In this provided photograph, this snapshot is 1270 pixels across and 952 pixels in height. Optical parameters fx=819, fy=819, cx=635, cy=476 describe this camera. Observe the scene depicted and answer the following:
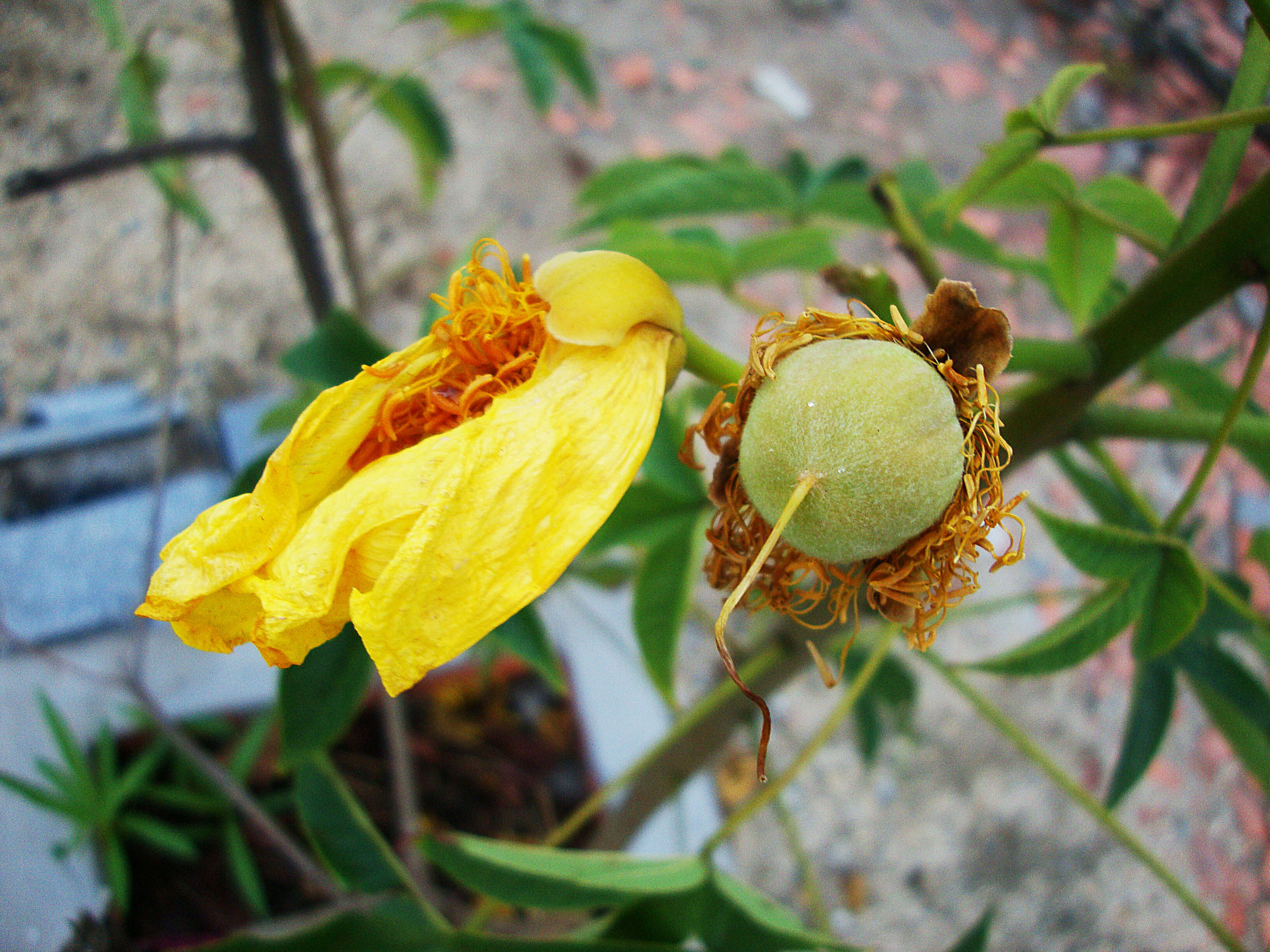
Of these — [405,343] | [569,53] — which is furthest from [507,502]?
[405,343]

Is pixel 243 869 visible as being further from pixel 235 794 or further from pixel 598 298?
pixel 598 298

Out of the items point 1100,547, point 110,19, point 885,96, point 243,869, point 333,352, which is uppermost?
point 885,96

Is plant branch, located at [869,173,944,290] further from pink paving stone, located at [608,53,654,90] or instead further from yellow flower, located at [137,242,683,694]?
pink paving stone, located at [608,53,654,90]

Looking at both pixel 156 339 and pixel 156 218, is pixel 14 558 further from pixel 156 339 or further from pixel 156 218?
pixel 156 218

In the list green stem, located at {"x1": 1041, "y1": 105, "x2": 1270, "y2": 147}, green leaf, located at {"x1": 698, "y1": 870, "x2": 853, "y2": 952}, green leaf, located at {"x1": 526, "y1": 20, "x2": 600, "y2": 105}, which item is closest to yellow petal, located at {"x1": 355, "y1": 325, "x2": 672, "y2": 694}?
green stem, located at {"x1": 1041, "y1": 105, "x2": 1270, "y2": 147}

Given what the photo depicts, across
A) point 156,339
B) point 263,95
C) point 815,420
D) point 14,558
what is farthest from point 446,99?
point 815,420

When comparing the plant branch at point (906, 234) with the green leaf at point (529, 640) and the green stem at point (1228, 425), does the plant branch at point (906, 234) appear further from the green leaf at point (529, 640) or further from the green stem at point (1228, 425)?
the green leaf at point (529, 640)
